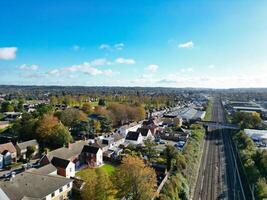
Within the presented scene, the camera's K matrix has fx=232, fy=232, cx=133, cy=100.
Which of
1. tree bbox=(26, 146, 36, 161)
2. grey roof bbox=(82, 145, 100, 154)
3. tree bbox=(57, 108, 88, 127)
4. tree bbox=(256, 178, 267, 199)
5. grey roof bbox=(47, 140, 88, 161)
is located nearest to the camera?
tree bbox=(256, 178, 267, 199)

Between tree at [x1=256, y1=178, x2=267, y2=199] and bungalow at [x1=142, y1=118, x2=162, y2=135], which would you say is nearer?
tree at [x1=256, y1=178, x2=267, y2=199]

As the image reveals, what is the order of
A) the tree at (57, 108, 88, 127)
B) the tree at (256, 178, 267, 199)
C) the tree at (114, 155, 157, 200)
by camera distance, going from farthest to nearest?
the tree at (57, 108, 88, 127) < the tree at (256, 178, 267, 199) < the tree at (114, 155, 157, 200)

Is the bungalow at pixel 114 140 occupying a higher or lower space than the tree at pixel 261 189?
higher

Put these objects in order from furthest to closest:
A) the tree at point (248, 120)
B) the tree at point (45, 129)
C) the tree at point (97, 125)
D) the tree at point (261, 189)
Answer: the tree at point (248, 120), the tree at point (97, 125), the tree at point (45, 129), the tree at point (261, 189)

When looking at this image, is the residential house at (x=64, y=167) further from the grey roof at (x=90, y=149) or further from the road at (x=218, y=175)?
the road at (x=218, y=175)

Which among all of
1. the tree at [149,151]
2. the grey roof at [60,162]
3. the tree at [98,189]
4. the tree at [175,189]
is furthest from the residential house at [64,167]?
the tree at [149,151]

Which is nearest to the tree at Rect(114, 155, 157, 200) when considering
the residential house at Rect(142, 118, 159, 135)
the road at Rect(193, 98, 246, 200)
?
the road at Rect(193, 98, 246, 200)

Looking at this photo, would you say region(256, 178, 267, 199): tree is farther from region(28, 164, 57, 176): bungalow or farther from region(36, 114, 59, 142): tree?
region(36, 114, 59, 142): tree

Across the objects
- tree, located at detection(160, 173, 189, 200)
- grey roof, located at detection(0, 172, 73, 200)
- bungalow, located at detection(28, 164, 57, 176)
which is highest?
grey roof, located at detection(0, 172, 73, 200)
